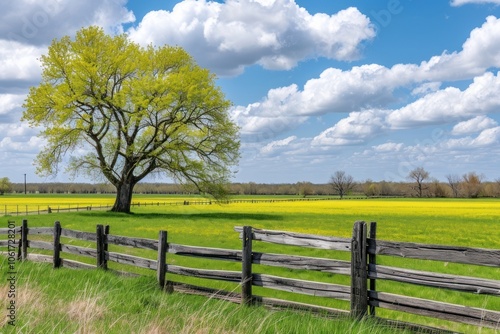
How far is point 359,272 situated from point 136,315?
3585 mm

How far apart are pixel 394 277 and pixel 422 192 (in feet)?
499

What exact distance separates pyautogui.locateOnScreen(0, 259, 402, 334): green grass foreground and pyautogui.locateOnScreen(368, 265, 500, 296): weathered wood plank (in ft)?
2.64

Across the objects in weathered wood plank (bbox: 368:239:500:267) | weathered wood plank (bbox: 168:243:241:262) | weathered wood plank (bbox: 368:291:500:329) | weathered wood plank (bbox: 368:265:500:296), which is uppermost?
weathered wood plank (bbox: 368:239:500:267)

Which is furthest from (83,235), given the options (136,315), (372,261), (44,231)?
(372,261)

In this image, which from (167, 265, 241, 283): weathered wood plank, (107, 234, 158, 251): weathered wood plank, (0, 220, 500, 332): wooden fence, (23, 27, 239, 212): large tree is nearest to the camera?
(0, 220, 500, 332): wooden fence

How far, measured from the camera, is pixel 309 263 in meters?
8.68

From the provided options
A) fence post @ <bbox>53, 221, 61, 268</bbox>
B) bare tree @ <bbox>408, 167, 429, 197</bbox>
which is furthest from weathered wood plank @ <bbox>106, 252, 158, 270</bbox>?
bare tree @ <bbox>408, 167, 429, 197</bbox>

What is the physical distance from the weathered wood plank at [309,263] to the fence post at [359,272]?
0.18 m

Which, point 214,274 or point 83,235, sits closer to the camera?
point 214,274

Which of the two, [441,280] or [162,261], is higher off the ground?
[441,280]

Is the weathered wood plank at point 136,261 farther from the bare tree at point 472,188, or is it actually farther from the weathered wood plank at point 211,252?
the bare tree at point 472,188

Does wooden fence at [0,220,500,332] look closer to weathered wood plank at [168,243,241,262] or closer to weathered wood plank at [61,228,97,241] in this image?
weathered wood plank at [168,243,241,262]

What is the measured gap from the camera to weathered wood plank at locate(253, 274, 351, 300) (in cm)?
841

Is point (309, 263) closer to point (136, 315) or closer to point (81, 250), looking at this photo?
point (136, 315)
